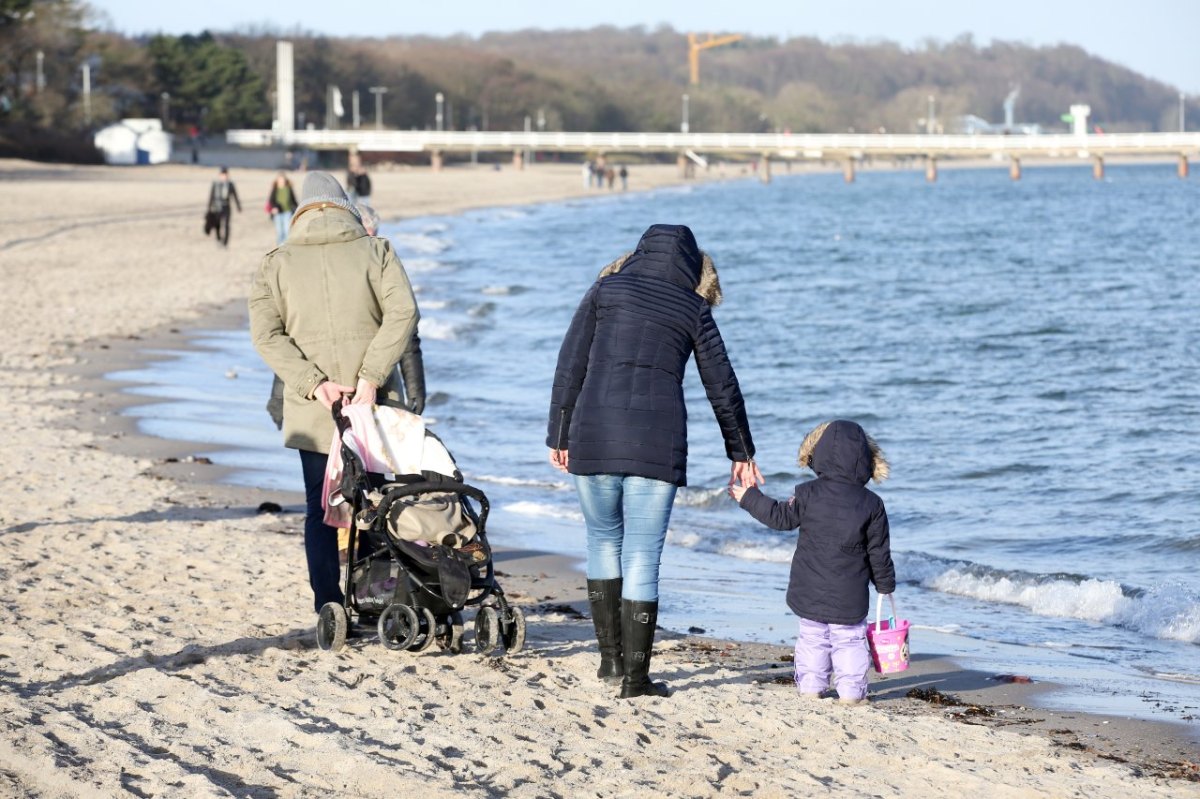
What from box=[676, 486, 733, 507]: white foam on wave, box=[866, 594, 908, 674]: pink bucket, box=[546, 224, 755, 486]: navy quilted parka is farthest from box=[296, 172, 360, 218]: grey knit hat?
box=[676, 486, 733, 507]: white foam on wave

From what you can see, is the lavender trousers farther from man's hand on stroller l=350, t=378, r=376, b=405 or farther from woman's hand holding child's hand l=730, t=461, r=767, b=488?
man's hand on stroller l=350, t=378, r=376, b=405

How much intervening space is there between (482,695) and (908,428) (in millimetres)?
9429

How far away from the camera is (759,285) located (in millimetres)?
31422

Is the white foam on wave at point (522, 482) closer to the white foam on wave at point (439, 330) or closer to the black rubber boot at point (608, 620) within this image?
the black rubber boot at point (608, 620)

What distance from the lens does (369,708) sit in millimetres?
4699

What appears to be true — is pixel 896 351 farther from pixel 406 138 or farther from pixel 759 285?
pixel 406 138

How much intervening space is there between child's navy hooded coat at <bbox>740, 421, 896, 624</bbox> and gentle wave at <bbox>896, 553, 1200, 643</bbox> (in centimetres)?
255

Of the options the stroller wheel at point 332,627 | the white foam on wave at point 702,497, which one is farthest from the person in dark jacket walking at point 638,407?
the white foam on wave at point 702,497

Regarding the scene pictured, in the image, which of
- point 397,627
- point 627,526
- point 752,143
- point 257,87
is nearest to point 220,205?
point 397,627

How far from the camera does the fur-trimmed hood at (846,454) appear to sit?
16.6 ft

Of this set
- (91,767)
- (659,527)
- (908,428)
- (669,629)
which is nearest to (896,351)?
(908,428)

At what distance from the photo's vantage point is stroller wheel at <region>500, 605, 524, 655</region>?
546cm

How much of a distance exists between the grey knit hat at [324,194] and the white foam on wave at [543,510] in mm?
3897

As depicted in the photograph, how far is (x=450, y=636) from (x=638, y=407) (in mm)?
1200
